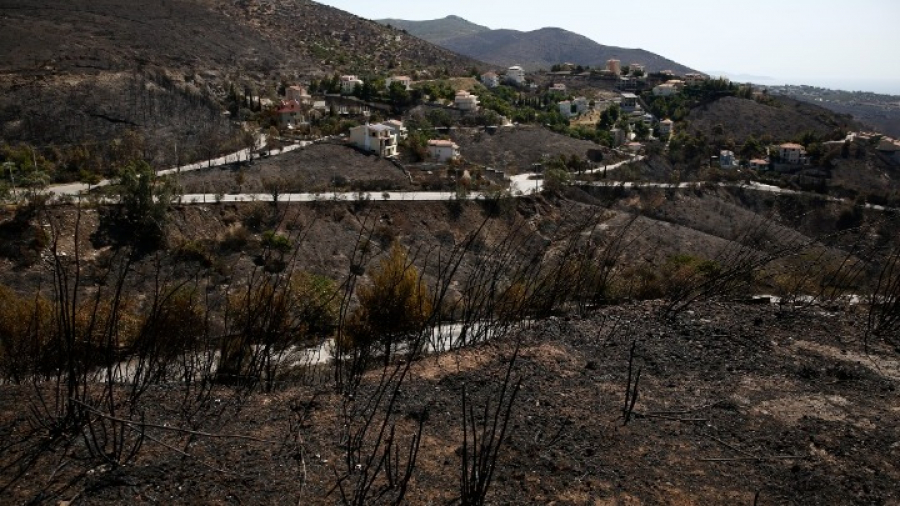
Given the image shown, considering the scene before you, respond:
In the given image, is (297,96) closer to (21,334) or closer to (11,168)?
(11,168)

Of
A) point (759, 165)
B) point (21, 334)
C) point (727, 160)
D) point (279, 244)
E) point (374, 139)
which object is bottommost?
point (279, 244)

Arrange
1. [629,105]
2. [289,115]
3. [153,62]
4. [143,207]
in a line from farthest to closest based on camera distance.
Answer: [629,105] → [153,62] → [289,115] → [143,207]

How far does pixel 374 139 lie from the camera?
3659cm

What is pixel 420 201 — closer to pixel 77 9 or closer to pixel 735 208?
pixel 735 208

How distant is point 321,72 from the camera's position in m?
55.2

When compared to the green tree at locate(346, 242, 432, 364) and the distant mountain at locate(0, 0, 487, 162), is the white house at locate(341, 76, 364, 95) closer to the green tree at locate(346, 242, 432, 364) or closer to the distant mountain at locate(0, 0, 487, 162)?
the distant mountain at locate(0, 0, 487, 162)

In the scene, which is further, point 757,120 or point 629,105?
point 629,105

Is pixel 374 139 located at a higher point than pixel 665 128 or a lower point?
lower

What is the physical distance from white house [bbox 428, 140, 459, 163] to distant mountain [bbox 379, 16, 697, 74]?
366 ft

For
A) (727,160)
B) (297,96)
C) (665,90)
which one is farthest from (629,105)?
(297,96)

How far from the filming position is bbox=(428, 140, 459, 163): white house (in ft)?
125

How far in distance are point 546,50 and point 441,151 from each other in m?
138

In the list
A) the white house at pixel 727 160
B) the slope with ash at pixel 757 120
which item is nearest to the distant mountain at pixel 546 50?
the slope with ash at pixel 757 120

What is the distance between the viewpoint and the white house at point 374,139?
120 ft
